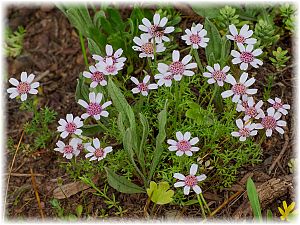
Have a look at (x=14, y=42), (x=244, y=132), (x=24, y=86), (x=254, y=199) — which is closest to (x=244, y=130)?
(x=244, y=132)

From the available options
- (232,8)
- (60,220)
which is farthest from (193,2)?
(60,220)

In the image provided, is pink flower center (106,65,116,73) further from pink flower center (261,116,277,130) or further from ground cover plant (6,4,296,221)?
pink flower center (261,116,277,130)

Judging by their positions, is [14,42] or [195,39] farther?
[14,42]

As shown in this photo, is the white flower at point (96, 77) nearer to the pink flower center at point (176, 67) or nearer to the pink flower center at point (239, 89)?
the pink flower center at point (176, 67)

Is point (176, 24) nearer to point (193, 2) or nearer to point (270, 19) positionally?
point (193, 2)

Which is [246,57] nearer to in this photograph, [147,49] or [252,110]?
[252,110]

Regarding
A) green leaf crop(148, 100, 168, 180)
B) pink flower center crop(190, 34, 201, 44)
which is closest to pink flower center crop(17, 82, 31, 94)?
green leaf crop(148, 100, 168, 180)

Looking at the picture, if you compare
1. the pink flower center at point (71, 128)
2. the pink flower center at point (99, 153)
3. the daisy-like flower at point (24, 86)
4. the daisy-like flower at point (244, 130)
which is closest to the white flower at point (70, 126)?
the pink flower center at point (71, 128)
